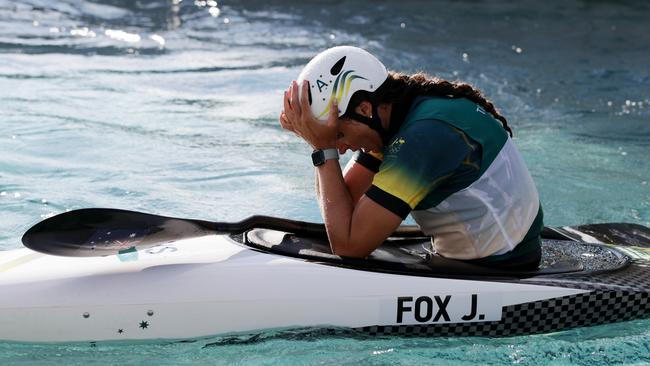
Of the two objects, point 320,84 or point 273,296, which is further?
point 273,296

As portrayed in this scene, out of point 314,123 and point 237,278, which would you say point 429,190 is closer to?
point 314,123

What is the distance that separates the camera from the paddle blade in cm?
354

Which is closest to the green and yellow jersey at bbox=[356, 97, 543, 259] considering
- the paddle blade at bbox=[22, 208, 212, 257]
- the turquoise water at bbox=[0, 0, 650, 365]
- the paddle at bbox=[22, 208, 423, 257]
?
the turquoise water at bbox=[0, 0, 650, 365]

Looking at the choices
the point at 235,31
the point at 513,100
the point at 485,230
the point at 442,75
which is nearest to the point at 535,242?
the point at 485,230

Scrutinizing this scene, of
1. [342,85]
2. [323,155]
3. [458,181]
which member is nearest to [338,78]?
[342,85]

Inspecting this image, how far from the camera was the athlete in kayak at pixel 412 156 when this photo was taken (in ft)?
10.4

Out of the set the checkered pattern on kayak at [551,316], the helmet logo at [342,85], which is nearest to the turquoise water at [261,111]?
the checkered pattern on kayak at [551,316]

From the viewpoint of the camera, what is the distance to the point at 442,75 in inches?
384

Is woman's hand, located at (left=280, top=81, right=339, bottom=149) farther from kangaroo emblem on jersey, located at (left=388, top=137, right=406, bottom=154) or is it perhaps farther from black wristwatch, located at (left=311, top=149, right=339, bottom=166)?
kangaroo emblem on jersey, located at (left=388, top=137, right=406, bottom=154)

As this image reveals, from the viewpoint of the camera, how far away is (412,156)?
3133 millimetres

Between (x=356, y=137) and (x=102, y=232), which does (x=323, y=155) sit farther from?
(x=102, y=232)

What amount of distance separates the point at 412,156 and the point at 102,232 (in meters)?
1.38

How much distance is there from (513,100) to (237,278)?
596cm

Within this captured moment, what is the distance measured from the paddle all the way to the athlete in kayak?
448 millimetres
